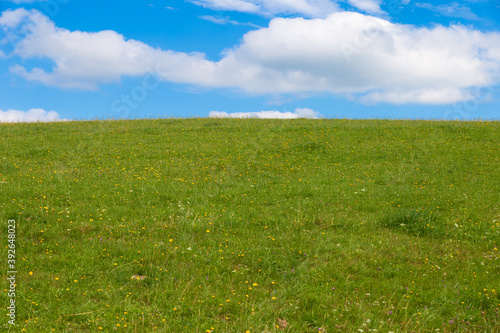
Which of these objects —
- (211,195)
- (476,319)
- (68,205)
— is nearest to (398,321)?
(476,319)

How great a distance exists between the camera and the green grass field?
21.9 feet

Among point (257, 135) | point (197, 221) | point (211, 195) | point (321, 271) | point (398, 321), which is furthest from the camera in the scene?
point (257, 135)

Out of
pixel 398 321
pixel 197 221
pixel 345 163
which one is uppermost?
pixel 345 163

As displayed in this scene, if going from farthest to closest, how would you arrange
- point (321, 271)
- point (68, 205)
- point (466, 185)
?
point (466, 185), point (68, 205), point (321, 271)

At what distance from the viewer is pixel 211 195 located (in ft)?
45.6

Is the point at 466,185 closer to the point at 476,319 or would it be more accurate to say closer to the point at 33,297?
the point at 476,319

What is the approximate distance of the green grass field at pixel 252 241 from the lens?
666 centimetres

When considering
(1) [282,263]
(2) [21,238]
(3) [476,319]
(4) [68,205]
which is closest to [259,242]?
(1) [282,263]

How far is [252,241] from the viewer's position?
9898mm

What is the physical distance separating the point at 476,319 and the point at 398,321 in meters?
1.38

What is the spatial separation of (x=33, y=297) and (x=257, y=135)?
21.7 metres

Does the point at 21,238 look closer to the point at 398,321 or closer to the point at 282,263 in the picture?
the point at 282,263

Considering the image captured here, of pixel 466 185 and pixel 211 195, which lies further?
pixel 466 185

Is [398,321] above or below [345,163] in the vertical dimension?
below
